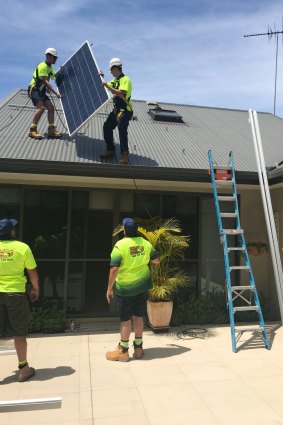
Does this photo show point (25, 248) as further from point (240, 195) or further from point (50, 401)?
point (240, 195)

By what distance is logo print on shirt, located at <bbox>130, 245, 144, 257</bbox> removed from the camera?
5086 mm

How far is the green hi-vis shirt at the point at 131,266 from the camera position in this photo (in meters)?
5.06

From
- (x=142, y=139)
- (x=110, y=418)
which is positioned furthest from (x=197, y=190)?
(x=110, y=418)

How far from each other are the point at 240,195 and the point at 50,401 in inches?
236

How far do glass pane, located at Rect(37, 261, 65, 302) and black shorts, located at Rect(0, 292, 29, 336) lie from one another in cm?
264

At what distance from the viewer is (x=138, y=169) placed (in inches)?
246

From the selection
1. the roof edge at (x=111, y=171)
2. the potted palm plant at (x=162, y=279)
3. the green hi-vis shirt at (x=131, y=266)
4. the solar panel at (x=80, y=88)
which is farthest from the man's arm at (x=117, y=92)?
the green hi-vis shirt at (x=131, y=266)

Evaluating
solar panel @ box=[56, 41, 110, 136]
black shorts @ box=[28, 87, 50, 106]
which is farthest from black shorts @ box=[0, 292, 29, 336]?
black shorts @ box=[28, 87, 50, 106]

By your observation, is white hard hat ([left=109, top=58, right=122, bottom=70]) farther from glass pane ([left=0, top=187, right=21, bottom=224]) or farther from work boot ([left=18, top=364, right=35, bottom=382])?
work boot ([left=18, top=364, right=35, bottom=382])

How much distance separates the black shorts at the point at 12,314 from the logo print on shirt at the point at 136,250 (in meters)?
1.54

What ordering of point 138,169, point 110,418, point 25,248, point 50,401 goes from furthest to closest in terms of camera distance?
1. point 138,169
2. point 25,248
3. point 110,418
4. point 50,401

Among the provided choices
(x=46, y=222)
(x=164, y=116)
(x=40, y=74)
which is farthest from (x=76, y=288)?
(x=164, y=116)

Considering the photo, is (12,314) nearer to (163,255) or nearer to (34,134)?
(163,255)

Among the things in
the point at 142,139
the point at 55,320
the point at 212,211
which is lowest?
the point at 55,320
